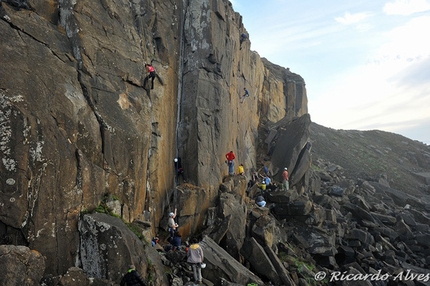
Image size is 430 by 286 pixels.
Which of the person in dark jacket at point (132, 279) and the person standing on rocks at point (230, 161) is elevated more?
the person standing on rocks at point (230, 161)

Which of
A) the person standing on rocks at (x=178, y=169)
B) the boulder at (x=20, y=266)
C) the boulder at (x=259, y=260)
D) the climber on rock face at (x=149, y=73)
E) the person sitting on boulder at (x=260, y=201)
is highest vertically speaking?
the climber on rock face at (x=149, y=73)

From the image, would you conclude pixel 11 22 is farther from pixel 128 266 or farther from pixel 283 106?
pixel 283 106

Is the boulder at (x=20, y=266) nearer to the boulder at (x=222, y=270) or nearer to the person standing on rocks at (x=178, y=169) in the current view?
the boulder at (x=222, y=270)

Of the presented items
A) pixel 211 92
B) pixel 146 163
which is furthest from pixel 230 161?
pixel 146 163

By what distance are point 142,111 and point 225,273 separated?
906 centimetres

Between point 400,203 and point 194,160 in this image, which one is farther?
point 400,203

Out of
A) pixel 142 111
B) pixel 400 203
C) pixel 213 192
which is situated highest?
pixel 142 111

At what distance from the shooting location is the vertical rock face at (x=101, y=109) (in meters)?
9.93

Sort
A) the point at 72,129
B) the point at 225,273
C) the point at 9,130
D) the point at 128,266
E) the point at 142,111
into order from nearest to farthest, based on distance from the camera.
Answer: the point at 9,130 < the point at 128,266 < the point at 72,129 < the point at 225,273 < the point at 142,111

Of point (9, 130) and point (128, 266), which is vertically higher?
point (9, 130)

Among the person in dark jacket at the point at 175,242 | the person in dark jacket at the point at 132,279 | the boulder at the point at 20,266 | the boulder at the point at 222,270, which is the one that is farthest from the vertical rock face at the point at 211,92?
the boulder at the point at 20,266

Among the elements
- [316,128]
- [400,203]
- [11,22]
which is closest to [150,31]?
[11,22]

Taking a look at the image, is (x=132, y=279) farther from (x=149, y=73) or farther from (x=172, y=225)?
(x=149, y=73)

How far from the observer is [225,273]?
554 inches
